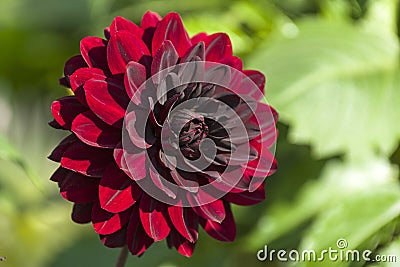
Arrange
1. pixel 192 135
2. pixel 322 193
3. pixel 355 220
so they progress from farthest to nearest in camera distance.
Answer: pixel 322 193
pixel 355 220
pixel 192 135

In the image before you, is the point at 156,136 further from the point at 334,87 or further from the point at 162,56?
the point at 334,87

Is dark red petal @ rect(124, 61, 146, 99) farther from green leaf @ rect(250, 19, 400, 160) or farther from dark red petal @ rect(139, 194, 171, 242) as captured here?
green leaf @ rect(250, 19, 400, 160)

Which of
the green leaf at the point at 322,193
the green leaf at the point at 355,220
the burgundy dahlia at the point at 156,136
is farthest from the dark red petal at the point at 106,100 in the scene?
the green leaf at the point at 322,193

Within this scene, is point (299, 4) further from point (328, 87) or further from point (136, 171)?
point (136, 171)

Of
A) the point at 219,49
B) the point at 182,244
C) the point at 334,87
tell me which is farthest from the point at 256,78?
the point at 334,87

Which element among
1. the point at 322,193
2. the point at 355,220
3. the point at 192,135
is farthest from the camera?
the point at 322,193

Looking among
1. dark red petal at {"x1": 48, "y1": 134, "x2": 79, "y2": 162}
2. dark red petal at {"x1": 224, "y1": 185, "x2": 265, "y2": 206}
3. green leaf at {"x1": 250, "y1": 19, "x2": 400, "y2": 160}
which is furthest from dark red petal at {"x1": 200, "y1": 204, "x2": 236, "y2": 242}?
green leaf at {"x1": 250, "y1": 19, "x2": 400, "y2": 160}

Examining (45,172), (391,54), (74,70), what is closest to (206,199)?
(74,70)
